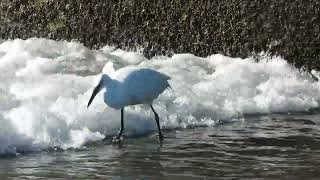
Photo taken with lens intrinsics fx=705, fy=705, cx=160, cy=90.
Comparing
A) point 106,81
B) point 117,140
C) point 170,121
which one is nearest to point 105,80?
point 106,81

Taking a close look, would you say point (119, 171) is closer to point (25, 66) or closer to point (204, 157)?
point (204, 157)

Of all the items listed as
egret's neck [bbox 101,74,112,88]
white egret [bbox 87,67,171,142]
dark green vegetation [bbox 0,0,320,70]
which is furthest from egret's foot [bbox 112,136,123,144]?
dark green vegetation [bbox 0,0,320,70]

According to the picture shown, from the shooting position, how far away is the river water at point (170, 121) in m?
6.23

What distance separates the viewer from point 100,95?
8695 millimetres

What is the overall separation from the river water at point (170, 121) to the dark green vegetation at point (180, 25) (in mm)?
344

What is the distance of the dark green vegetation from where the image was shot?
11602 millimetres

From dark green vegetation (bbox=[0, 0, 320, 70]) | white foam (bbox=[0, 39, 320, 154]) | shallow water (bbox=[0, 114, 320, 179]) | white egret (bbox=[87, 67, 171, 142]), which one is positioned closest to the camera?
shallow water (bbox=[0, 114, 320, 179])

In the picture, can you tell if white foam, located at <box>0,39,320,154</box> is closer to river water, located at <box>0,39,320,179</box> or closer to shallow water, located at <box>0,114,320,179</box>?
river water, located at <box>0,39,320,179</box>

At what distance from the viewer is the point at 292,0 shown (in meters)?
11.6

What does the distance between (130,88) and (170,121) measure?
948mm

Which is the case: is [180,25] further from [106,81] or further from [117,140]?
[117,140]

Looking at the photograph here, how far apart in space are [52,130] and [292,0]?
5.75 m

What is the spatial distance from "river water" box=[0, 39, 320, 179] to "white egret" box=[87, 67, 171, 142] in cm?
35

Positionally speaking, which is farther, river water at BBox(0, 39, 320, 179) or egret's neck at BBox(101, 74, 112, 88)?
egret's neck at BBox(101, 74, 112, 88)
